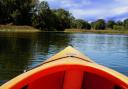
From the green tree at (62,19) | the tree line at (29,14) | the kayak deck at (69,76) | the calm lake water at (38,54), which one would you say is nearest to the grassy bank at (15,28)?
the tree line at (29,14)

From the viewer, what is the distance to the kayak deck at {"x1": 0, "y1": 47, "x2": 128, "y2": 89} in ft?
23.0

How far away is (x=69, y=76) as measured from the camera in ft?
28.6

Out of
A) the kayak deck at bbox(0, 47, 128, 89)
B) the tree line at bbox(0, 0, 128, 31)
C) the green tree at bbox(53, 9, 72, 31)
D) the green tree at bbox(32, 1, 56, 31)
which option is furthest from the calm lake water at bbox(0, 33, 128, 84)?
the green tree at bbox(53, 9, 72, 31)

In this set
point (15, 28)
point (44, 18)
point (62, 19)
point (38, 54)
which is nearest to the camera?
point (38, 54)

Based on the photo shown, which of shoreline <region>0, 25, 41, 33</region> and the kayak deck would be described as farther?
shoreline <region>0, 25, 41, 33</region>

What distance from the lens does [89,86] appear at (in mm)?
9312

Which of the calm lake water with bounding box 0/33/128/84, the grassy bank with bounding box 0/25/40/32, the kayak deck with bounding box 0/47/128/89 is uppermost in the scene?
the kayak deck with bounding box 0/47/128/89

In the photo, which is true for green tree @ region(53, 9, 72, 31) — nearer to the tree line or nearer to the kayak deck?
the tree line

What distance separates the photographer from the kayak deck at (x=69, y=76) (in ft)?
23.0

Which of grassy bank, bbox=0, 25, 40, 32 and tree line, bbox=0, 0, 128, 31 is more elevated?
tree line, bbox=0, 0, 128, 31

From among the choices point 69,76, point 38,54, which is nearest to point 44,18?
point 38,54

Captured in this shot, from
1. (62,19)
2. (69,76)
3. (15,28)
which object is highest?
(69,76)

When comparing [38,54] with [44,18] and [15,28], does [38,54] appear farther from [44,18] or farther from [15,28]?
[44,18]

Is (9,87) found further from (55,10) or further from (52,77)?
(55,10)
